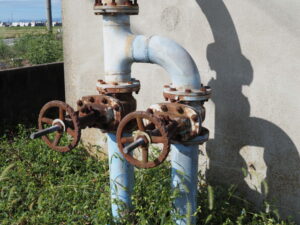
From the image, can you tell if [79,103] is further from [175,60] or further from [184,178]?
[184,178]

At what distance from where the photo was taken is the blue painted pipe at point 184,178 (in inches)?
74.0

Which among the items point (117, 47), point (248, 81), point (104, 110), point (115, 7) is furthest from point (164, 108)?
point (248, 81)

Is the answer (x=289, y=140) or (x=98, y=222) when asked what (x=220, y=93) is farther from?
(x=98, y=222)

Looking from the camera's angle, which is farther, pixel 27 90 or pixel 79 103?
pixel 27 90

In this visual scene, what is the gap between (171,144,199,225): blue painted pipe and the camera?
6.16ft

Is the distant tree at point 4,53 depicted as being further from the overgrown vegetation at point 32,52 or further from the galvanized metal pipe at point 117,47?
the galvanized metal pipe at point 117,47

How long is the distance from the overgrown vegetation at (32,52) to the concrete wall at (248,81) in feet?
18.0

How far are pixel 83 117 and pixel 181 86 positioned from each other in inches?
20.4

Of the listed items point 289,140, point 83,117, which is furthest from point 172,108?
point 289,140

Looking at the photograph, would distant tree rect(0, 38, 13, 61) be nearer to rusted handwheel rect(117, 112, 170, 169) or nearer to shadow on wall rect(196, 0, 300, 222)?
shadow on wall rect(196, 0, 300, 222)

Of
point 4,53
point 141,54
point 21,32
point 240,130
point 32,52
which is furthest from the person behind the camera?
point 21,32

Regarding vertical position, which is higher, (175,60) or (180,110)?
(175,60)

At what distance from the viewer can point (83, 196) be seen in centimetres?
253

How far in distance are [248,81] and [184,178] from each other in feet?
2.52
